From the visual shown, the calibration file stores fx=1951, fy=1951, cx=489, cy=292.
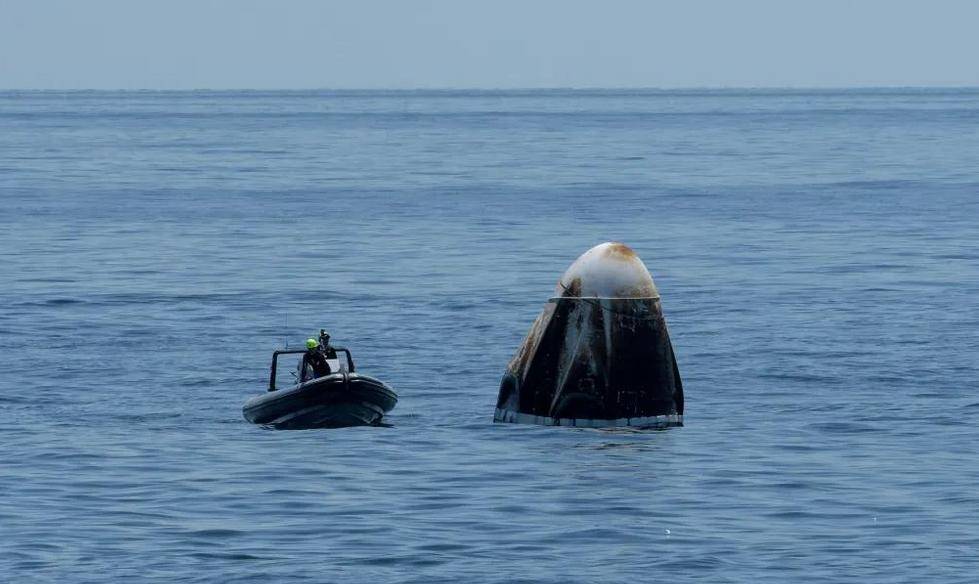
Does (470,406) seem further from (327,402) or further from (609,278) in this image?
(609,278)

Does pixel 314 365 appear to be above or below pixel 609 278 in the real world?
below

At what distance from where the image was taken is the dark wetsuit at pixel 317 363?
36781 millimetres

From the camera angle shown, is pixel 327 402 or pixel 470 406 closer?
pixel 327 402

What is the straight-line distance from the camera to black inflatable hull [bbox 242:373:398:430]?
36188mm

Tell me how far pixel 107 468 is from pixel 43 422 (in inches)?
215

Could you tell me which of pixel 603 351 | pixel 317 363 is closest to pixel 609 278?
pixel 603 351

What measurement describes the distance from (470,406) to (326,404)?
4.50 meters

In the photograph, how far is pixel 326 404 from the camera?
36.4 meters

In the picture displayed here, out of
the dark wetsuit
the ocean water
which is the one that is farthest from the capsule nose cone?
the dark wetsuit

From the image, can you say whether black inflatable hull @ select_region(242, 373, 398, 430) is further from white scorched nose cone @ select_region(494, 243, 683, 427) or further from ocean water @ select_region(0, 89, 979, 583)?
white scorched nose cone @ select_region(494, 243, 683, 427)

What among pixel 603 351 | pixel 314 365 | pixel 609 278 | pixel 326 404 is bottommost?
pixel 326 404

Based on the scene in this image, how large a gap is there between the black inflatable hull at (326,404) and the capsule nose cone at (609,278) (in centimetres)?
445

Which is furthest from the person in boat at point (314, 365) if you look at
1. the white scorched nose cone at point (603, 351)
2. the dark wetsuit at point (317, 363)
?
the white scorched nose cone at point (603, 351)

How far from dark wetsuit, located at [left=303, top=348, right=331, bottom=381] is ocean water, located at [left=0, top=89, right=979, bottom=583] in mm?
1194
